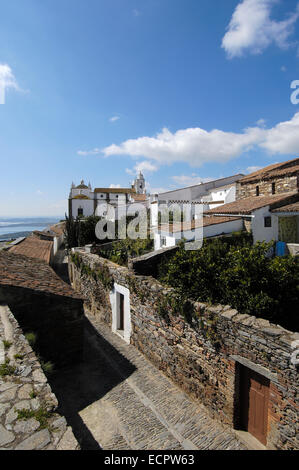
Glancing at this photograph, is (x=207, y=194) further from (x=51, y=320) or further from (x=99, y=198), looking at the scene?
(x=99, y=198)

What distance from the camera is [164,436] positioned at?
4883 mm

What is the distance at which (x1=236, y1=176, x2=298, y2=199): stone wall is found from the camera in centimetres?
1566

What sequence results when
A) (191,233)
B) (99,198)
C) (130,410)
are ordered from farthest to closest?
(99,198)
(191,233)
(130,410)

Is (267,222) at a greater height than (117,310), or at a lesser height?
greater

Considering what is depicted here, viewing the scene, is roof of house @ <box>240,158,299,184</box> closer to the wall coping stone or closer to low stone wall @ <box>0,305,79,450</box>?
the wall coping stone

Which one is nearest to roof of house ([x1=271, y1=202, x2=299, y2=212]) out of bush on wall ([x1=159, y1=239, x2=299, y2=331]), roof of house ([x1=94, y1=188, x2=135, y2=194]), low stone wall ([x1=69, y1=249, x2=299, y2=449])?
bush on wall ([x1=159, y1=239, x2=299, y2=331])

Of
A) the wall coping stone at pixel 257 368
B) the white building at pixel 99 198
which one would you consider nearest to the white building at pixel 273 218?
the wall coping stone at pixel 257 368

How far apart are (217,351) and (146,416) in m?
2.22

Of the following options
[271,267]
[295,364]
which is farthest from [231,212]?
[295,364]

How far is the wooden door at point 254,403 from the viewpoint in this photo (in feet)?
15.4

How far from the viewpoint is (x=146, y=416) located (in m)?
5.40

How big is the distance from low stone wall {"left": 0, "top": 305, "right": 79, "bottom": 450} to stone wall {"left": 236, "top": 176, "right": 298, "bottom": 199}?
17.1 m

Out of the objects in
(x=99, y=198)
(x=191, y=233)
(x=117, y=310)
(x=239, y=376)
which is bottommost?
(x=117, y=310)

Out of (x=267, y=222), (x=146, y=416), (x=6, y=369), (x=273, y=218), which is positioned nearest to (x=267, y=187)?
(x=273, y=218)
